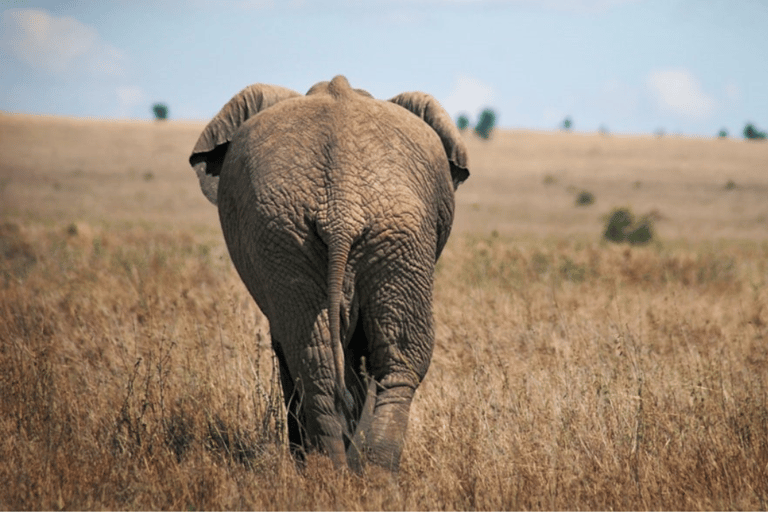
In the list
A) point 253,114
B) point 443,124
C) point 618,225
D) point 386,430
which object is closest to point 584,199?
point 618,225

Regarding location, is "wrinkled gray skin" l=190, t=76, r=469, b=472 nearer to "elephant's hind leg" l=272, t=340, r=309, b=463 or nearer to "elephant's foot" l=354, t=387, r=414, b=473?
"elephant's foot" l=354, t=387, r=414, b=473

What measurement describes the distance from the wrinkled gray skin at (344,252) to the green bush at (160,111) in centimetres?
9892

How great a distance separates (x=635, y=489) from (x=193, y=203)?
39.5 meters

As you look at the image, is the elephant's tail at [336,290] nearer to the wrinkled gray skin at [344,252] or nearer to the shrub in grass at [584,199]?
the wrinkled gray skin at [344,252]

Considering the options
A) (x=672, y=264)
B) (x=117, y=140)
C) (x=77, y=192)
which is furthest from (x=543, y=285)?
(x=117, y=140)

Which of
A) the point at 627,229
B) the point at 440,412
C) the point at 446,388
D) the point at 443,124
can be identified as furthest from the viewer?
the point at 627,229

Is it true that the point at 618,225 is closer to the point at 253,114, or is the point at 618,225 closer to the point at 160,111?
the point at 253,114

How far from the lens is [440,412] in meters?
5.49

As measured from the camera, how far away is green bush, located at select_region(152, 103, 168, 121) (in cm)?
9906

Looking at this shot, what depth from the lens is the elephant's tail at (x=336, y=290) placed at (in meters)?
3.99

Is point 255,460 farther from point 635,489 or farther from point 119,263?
point 119,263

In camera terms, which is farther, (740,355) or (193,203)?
(193,203)

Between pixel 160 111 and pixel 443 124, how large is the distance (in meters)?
99.1

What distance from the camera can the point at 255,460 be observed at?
180 inches
